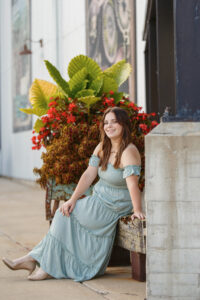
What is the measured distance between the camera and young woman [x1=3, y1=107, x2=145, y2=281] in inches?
169

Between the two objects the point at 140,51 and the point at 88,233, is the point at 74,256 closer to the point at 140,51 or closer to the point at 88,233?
the point at 88,233

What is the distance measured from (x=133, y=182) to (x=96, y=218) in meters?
0.40

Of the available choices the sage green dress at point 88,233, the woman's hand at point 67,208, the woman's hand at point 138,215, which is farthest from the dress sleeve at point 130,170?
the woman's hand at point 67,208

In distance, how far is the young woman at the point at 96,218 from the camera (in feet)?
14.0

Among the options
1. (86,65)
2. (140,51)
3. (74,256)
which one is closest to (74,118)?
(86,65)

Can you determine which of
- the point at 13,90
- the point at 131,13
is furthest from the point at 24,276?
the point at 13,90

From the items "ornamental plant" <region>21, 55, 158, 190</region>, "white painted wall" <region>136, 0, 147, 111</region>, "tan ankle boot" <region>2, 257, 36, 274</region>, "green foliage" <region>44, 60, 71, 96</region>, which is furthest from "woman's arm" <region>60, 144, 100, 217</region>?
"white painted wall" <region>136, 0, 147, 111</region>

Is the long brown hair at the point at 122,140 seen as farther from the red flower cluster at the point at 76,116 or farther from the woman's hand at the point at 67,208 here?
the red flower cluster at the point at 76,116

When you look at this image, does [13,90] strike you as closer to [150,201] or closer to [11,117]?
[11,117]

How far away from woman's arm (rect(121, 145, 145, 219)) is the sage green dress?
4 cm

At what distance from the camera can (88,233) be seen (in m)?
4.36

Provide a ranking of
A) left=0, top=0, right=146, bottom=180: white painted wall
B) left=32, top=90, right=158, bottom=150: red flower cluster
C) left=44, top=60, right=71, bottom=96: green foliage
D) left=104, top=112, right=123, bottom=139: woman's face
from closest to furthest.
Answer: left=104, top=112, right=123, bottom=139: woman's face < left=32, top=90, right=158, bottom=150: red flower cluster < left=44, top=60, right=71, bottom=96: green foliage < left=0, top=0, right=146, bottom=180: white painted wall

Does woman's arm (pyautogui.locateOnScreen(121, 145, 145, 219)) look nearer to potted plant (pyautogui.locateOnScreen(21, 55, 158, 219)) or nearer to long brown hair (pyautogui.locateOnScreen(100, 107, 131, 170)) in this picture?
long brown hair (pyautogui.locateOnScreen(100, 107, 131, 170))

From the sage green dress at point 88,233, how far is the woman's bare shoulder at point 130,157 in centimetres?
4
